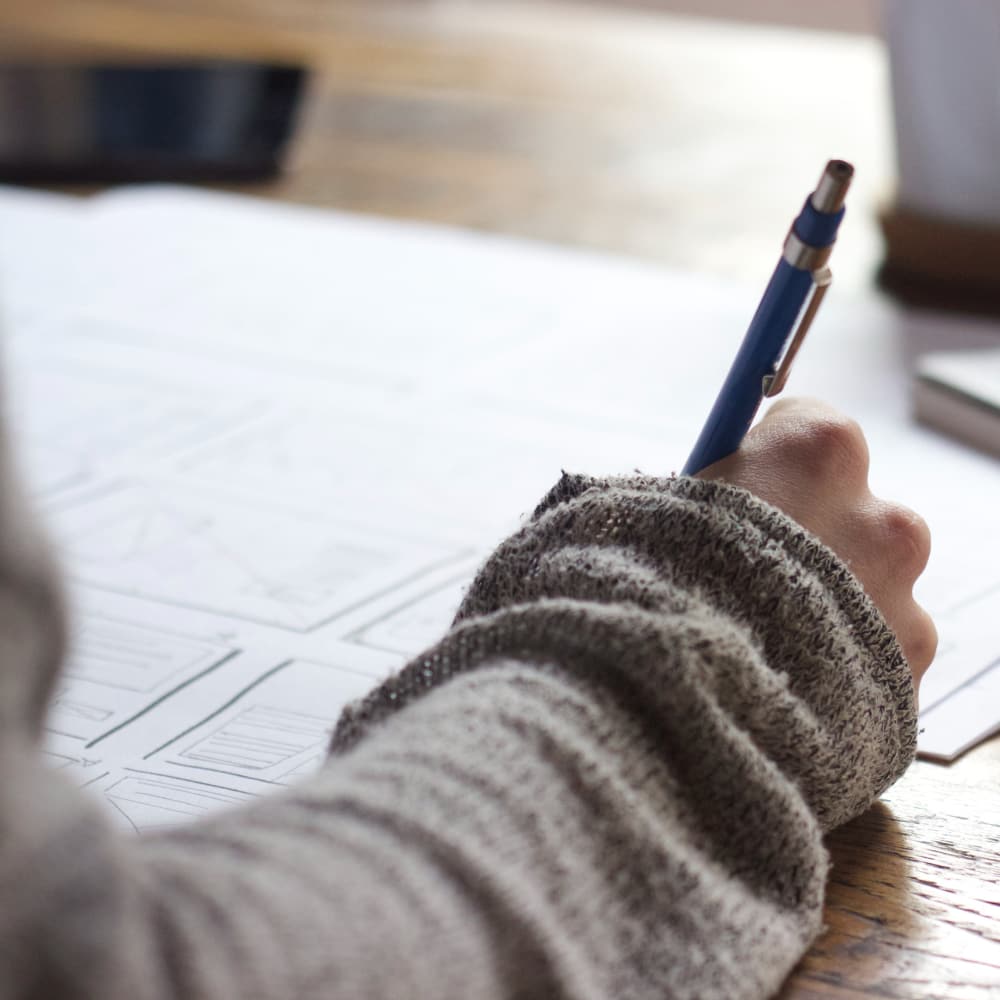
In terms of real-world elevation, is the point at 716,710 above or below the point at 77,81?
above

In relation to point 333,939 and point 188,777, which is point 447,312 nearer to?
point 188,777

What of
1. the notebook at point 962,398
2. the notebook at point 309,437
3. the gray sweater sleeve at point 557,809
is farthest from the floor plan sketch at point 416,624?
the notebook at point 962,398

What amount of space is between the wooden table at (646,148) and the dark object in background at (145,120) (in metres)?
0.04

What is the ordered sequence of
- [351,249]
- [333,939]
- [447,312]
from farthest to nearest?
[351,249]
[447,312]
[333,939]

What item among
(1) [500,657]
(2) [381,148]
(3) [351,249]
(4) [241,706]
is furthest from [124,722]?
(2) [381,148]

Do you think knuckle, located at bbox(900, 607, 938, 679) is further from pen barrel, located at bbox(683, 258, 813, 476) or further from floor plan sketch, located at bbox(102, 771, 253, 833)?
floor plan sketch, located at bbox(102, 771, 253, 833)

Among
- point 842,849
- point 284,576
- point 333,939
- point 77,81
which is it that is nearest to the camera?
point 333,939

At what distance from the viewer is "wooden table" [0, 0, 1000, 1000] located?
31 centimetres

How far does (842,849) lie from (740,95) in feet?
3.83

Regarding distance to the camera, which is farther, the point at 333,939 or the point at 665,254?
the point at 665,254

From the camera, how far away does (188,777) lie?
0.36m

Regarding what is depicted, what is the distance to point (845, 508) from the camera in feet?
1.20

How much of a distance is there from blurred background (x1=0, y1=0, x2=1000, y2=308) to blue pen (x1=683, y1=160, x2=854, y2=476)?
20.4 inches

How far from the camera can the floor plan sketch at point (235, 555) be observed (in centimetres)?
46
